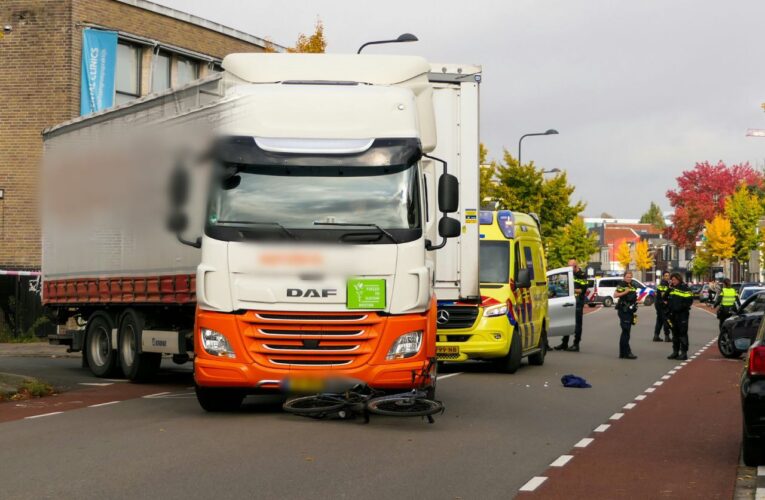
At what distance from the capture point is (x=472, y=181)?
1691 centimetres

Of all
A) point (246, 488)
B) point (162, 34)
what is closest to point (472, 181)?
point (246, 488)

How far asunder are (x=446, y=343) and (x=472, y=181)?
11.8ft

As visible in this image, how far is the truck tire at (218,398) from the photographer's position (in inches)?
514

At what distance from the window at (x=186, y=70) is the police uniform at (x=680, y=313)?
56.4ft

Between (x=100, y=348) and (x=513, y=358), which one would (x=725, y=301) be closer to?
(x=513, y=358)

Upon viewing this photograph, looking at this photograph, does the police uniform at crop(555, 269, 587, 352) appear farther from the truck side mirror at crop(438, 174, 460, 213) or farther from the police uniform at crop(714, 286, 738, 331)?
the truck side mirror at crop(438, 174, 460, 213)

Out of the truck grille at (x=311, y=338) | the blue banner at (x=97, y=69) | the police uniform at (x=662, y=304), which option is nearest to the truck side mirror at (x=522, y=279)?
the police uniform at (x=662, y=304)

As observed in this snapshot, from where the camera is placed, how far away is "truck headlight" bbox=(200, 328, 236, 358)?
40.0 ft

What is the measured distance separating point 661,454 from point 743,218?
343 ft

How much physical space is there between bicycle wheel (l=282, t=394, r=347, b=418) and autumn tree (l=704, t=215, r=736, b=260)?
103m

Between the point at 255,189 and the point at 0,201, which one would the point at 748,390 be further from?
the point at 0,201

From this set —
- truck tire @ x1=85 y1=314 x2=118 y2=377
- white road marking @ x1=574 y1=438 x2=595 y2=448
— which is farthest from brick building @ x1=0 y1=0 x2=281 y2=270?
white road marking @ x1=574 y1=438 x2=595 y2=448

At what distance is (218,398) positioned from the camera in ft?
43.8

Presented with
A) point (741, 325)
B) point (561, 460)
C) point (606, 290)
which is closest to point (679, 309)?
point (741, 325)
